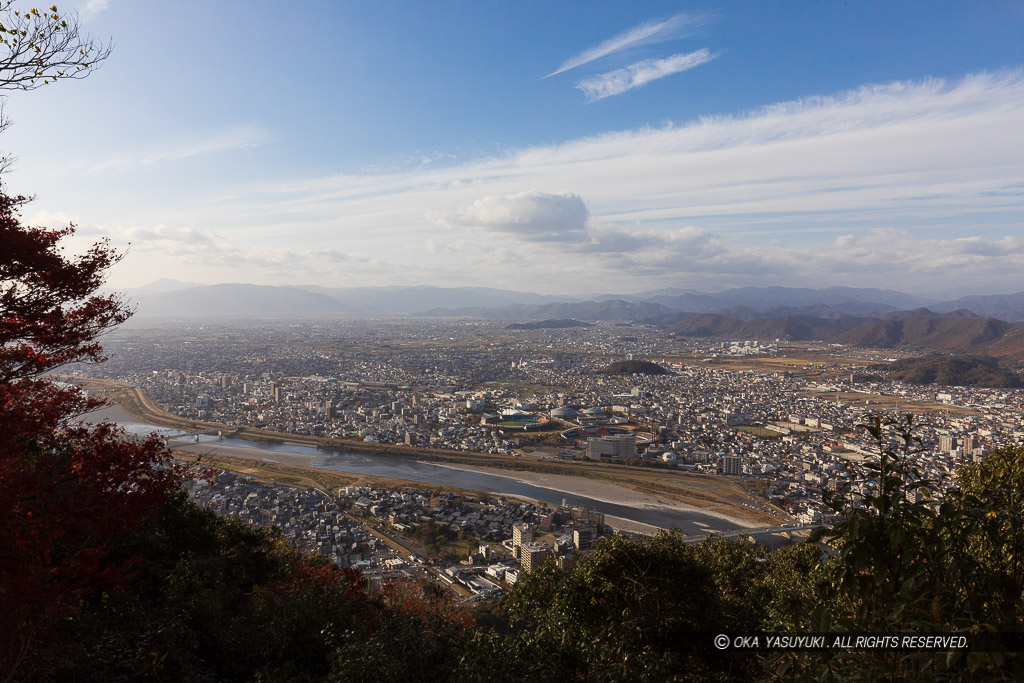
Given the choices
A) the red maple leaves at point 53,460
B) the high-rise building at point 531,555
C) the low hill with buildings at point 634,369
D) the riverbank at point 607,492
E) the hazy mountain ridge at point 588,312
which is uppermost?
the hazy mountain ridge at point 588,312

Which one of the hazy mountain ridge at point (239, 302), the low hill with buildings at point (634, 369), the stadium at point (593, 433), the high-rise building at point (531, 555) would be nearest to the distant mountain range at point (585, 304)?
the hazy mountain ridge at point (239, 302)

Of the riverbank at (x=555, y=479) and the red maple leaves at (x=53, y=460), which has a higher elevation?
the red maple leaves at (x=53, y=460)

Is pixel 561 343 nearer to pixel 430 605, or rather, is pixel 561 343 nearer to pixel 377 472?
pixel 377 472

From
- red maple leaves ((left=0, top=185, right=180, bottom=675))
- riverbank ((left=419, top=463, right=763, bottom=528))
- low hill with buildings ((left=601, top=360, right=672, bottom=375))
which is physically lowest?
riverbank ((left=419, top=463, right=763, bottom=528))

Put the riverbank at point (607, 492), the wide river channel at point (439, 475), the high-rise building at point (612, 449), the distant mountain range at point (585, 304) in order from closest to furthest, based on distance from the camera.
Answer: the wide river channel at point (439, 475), the riverbank at point (607, 492), the high-rise building at point (612, 449), the distant mountain range at point (585, 304)

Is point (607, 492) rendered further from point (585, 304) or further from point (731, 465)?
point (585, 304)

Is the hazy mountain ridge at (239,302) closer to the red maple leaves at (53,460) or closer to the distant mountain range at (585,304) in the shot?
the distant mountain range at (585,304)

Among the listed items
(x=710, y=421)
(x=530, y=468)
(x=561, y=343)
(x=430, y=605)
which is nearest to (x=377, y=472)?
(x=530, y=468)

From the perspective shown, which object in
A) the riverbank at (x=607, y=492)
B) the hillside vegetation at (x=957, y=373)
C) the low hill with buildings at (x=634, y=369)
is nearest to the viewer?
the riverbank at (x=607, y=492)

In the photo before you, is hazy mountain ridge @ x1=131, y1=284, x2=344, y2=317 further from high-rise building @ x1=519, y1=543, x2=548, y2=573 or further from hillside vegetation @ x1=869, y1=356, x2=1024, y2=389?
high-rise building @ x1=519, y1=543, x2=548, y2=573

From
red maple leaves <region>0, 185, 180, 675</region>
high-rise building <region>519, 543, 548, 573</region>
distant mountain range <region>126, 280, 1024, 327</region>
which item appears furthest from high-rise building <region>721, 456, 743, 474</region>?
distant mountain range <region>126, 280, 1024, 327</region>

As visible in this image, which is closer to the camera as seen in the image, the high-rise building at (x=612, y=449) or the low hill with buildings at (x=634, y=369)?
the high-rise building at (x=612, y=449)
